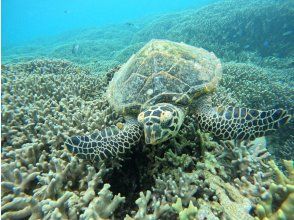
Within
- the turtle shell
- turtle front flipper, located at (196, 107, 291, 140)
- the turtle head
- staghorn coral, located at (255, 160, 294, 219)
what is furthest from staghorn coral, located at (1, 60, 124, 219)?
turtle front flipper, located at (196, 107, 291, 140)

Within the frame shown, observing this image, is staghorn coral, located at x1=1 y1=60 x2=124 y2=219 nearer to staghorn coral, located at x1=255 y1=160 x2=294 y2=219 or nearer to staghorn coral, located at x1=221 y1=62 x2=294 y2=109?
staghorn coral, located at x1=255 y1=160 x2=294 y2=219

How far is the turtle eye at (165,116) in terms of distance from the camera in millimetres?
2440

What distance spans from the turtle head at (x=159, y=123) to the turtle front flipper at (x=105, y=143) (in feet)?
1.06

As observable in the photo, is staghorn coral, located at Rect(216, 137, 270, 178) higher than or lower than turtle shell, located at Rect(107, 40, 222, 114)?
lower

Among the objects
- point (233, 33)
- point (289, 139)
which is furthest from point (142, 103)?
point (233, 33)

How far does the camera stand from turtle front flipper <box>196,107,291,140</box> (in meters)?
2.68

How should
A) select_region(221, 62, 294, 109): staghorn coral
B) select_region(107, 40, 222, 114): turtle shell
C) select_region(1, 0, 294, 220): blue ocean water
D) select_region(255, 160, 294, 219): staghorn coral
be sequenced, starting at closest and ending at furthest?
select_region(255, 160, 294, 219): staghorn coral, select_region(1, 0, 294, 220): blue ocean water, select_region(107, 40, 222, 114): turtle shell, select_region(221, 62, 294, 109): staghorn coral

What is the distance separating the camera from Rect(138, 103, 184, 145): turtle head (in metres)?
2.40

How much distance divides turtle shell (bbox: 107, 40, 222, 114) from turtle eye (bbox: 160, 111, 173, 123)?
1.49ft

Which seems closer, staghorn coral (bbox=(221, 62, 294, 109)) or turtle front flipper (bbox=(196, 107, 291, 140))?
turtle front flipper (bbox=(196, 107, 291, 140))

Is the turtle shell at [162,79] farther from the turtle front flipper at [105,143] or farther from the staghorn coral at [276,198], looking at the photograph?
the staghorn coral at [276,198]

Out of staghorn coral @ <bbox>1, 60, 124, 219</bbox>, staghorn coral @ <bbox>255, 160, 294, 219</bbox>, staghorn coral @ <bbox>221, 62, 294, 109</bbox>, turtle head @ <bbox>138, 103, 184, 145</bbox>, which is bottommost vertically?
staghorn coral @ <bbox>221, 62, 294, 109</bbox>

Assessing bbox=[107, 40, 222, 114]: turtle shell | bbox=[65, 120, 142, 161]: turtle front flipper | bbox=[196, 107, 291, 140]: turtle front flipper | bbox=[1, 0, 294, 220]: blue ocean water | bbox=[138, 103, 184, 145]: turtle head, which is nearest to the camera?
bbox=[1, 0, 294, 220]: blue ocean water

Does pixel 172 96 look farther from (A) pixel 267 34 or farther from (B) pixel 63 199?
(A) pixel 267 34
